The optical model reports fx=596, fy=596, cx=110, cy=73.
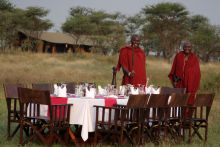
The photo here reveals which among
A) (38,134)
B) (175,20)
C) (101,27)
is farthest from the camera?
(101,27)

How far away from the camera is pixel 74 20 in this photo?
185ft

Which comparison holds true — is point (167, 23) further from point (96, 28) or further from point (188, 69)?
point (188, 69)

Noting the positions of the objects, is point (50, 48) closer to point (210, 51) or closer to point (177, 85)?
point (210, 51)

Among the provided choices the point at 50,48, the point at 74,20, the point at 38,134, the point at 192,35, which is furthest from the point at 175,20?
the point at 38,134

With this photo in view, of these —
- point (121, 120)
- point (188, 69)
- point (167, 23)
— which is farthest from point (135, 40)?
point (167, 23)

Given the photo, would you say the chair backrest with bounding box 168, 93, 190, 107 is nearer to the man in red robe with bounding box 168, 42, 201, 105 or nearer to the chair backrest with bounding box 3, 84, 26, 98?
the man in red robe with bounding box 168, 42, 201, 105

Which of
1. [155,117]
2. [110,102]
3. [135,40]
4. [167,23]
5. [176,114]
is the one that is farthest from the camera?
[167,23]

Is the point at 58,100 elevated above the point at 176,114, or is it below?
above

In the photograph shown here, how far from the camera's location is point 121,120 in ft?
25.1

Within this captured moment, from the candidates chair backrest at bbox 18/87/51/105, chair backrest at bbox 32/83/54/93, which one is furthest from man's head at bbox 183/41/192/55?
chair backrest at bbox 18/87/51/105

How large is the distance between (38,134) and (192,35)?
46540mm

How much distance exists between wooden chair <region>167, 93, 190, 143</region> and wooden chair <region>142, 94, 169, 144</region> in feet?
0.45

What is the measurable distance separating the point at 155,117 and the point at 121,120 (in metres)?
0.97

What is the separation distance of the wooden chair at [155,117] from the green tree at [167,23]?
42496mm
